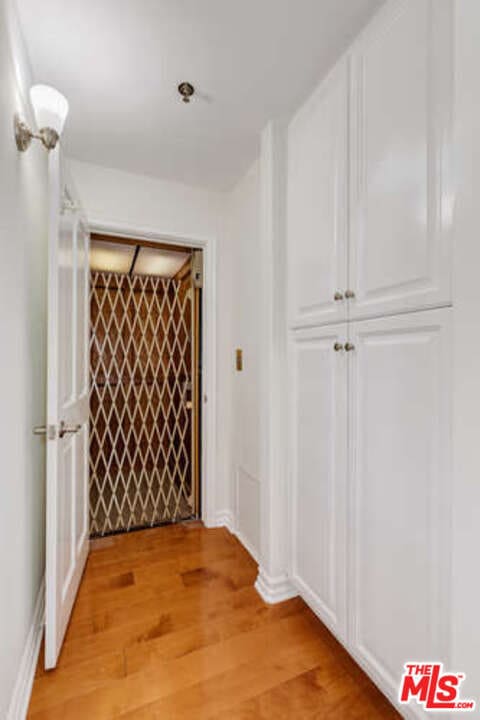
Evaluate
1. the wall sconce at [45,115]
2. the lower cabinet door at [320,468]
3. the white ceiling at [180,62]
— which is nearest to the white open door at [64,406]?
the wall sconce at [45,115]

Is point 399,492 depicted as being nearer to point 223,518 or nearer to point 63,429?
point 63,429

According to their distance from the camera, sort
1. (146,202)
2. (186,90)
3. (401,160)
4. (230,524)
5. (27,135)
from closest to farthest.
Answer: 1. (401,160)
2. (27,135)
3. (186,90)
4. (146,202)
5. (230,524)

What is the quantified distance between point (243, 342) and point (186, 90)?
128cm

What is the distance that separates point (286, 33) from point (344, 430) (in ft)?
4.69

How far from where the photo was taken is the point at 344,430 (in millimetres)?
1279

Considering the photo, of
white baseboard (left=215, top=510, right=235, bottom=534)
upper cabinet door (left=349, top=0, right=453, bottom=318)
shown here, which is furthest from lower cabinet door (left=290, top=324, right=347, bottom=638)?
white baseboard (left=215, top=510, right=235, bottom=534)

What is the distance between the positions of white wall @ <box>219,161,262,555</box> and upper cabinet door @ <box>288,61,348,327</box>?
0.36 meters

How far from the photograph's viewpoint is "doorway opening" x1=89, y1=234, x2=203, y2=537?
8.93 feet

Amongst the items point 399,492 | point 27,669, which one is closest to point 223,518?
point 27,669

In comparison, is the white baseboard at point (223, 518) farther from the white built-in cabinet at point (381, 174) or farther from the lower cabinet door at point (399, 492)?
the white built-in cabinet at point (381, 174)

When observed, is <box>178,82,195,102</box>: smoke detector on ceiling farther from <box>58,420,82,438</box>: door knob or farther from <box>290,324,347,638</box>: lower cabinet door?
<box>58,420,82,438</box>: door knob

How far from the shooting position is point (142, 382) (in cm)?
294

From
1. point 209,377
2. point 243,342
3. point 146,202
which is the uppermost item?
point 146,202

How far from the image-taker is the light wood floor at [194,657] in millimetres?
1153
